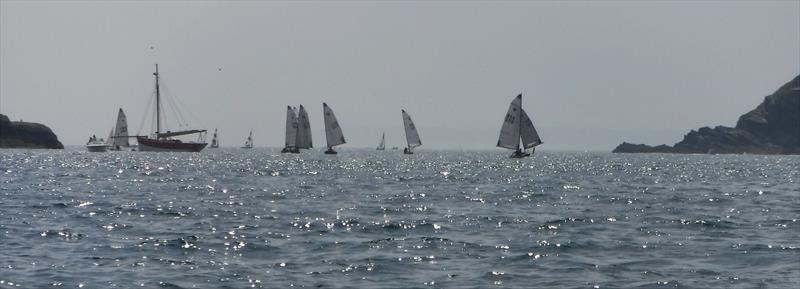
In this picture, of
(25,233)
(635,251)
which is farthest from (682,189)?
(25,233)

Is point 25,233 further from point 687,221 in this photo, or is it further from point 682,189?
point 682,189

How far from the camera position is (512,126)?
14950 centimetres

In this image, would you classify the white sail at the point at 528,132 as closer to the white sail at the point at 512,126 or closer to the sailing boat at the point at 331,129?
the white sail at the point at 512,126

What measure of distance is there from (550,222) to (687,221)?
577 cm

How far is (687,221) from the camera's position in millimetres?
43094

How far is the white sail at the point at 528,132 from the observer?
151 m

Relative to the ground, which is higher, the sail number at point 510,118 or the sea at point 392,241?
the sail number at point 510,118

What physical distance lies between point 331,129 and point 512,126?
50.3 meters

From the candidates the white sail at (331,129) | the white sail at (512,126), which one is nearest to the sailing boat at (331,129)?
the white sail at (331,129)

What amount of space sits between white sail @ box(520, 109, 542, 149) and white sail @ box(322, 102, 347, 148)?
45.6 m

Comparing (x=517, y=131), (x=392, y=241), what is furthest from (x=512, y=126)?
(x=392, y=241)

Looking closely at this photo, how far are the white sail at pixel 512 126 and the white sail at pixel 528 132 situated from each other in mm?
1000

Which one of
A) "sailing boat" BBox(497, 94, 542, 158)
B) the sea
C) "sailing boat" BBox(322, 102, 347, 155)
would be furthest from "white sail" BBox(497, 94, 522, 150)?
the sea

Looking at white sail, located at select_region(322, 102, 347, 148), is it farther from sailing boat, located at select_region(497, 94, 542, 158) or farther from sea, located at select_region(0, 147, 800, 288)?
sea, located at select_region(0, 147, 800, 288)
